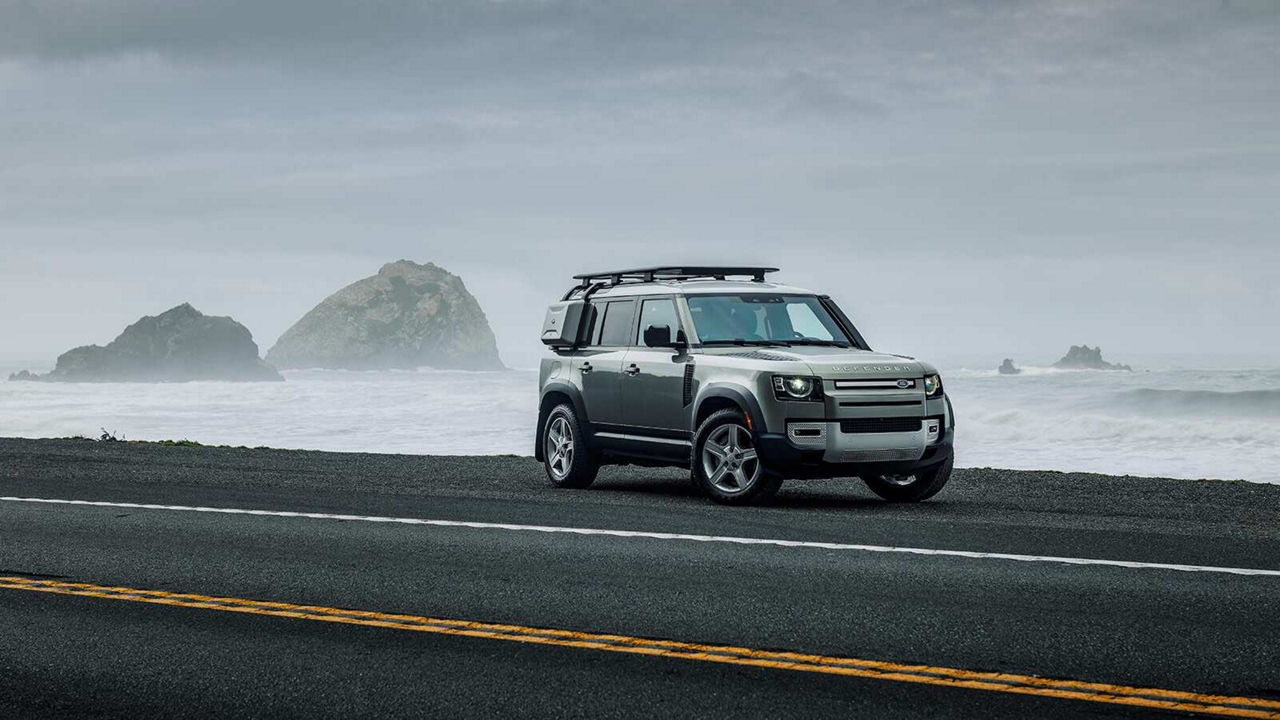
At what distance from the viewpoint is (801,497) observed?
13109 millimetres

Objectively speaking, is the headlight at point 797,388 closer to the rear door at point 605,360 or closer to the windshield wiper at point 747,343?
the windshield wiper at point 747,343

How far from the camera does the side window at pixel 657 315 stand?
1312 centimetres

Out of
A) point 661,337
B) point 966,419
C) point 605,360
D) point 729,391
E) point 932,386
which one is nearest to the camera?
point 729,391

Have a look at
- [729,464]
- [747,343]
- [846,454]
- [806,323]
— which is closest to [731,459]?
[729,464]

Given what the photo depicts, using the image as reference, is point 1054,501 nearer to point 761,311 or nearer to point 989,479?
point 989,479

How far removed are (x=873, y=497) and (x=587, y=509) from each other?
10.5ft

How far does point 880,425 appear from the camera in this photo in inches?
462

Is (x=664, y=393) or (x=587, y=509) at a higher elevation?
(x=664, y=393)

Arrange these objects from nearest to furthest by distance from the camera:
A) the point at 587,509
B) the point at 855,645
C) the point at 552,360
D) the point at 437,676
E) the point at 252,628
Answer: the point at 437,676
the point at 855,645
the point at 252,628
the point at 587,509
the point at 552,360

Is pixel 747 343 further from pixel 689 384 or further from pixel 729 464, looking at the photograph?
pixel 729 464

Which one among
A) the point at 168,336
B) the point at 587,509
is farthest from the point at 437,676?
the point at 168,336

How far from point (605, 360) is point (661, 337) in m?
1.18

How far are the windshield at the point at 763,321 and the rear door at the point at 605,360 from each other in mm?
967

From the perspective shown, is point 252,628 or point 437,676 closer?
point 437,676
